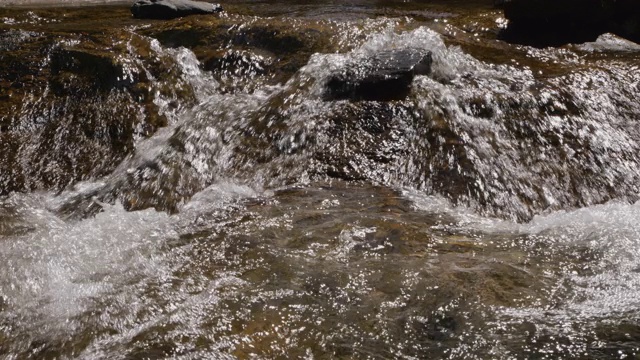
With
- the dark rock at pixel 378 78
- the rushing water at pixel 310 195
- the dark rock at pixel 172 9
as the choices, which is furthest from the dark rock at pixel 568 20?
the dark rock at pixel 172 9

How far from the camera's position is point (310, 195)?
15.4 ft

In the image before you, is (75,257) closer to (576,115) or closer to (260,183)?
(260,183)

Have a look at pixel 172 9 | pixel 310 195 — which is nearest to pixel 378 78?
pixel 310 195

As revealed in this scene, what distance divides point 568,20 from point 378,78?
138 inches

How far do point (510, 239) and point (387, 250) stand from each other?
870mm

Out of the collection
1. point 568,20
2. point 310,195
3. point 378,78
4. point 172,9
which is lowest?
point 310,195

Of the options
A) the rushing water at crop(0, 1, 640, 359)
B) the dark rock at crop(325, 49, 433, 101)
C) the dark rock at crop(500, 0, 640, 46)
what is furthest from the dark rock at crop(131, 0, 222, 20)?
the dark rock at crop(500, 0, 640, 46)

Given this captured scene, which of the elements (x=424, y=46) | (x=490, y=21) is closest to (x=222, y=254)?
(x=424, y=46)

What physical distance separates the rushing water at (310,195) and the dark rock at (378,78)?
→ 0.14 m

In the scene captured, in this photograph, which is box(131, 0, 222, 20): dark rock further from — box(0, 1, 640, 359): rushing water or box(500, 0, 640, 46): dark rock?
box(500, 0, 640, 46): dark rock

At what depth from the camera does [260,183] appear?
507cm

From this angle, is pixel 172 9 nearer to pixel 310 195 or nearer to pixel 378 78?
pixel 378 78

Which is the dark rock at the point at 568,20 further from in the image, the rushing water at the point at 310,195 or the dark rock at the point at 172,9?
the dark rock at the point at 172,9

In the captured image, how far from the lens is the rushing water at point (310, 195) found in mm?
2980
